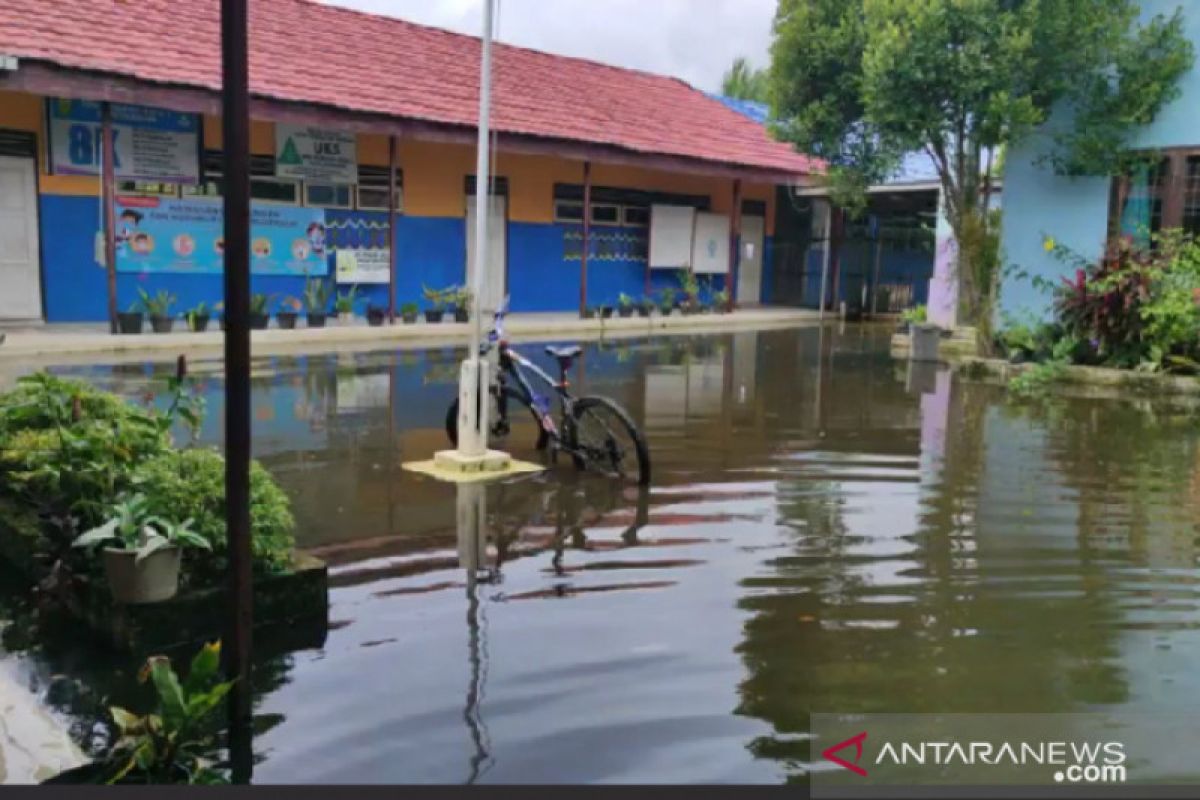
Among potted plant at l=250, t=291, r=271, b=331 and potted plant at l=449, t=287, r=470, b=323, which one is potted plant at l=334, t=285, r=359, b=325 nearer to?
potted plant at l=250, t=291, r=271, b=331

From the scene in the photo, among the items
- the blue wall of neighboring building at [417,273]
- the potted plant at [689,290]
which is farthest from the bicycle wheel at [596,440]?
the potted plant at [689,290]

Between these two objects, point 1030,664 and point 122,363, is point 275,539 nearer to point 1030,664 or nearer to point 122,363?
point 1030,664

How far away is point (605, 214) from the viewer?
23.8m

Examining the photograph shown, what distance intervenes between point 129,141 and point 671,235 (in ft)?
40.2

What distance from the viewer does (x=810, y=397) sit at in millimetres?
12625

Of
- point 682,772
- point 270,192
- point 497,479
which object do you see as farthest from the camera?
point 270,192

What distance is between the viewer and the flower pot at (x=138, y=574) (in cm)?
412

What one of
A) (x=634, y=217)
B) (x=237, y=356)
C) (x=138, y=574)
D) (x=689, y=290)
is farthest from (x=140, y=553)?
(x=634, y=217)

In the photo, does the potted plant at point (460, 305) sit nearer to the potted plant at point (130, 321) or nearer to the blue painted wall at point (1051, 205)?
the potted plant at point (130, 321)

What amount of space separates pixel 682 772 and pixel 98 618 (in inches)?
95.5

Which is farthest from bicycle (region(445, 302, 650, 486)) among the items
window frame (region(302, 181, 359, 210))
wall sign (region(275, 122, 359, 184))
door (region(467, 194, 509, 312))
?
door (region(467, 194, 509, 312))

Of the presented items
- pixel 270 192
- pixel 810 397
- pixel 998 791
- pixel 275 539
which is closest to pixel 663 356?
pixel 810 397

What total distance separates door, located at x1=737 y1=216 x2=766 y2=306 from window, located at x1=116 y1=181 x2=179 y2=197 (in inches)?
571

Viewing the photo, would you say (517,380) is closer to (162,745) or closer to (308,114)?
(162,745)
